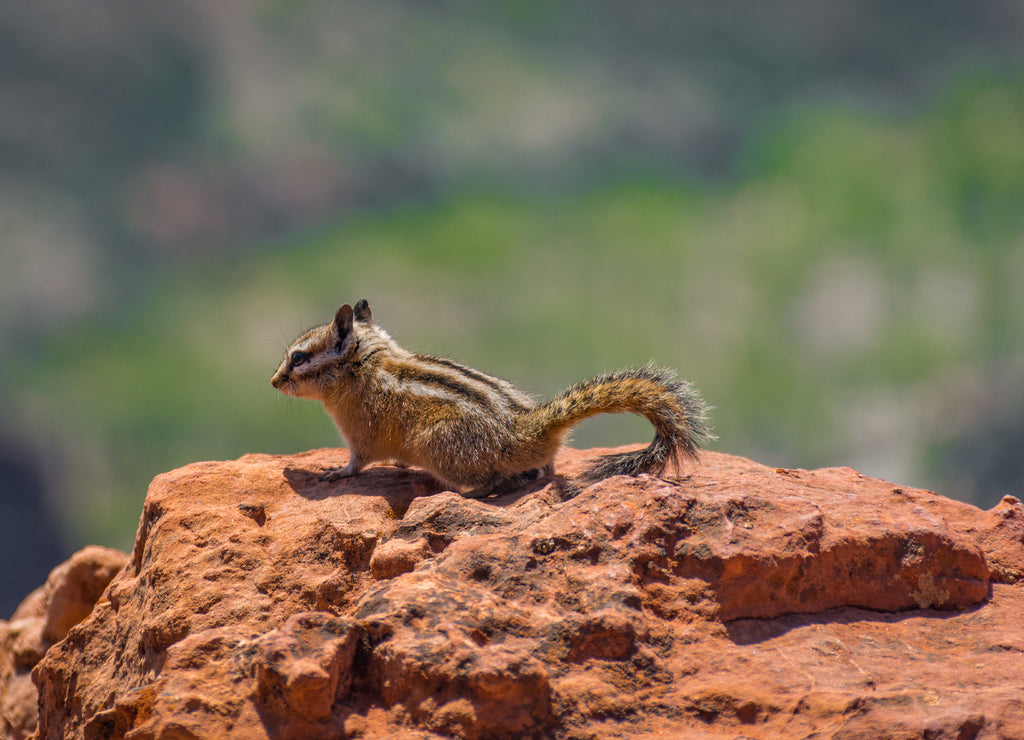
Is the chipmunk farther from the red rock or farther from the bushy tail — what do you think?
the red rock

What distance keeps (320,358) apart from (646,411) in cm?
189

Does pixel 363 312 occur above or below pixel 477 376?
above

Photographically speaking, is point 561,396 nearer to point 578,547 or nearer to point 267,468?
point 578,547

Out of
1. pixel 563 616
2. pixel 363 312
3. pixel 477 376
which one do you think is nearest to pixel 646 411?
pixel 477 376

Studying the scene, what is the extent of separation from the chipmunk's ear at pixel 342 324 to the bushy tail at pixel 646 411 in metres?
1.34

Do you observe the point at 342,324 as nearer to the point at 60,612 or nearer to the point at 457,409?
the point at 457,409

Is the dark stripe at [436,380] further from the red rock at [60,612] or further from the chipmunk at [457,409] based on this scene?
the red rock at [60,612]

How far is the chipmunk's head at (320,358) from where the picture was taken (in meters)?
4.75

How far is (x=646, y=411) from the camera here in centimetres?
383

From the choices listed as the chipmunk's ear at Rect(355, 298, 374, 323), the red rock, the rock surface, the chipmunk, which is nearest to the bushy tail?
the chipmunk

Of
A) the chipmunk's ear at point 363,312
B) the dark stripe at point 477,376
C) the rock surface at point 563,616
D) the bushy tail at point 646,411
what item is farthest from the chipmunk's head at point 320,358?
the bushy tail at point 646,411

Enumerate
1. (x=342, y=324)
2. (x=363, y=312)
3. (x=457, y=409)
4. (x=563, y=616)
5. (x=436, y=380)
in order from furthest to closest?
(x=363, y=312) < (x=342, y=324) < (x=436, y=380) < (x=457, y=409) < (x=563, y=616)

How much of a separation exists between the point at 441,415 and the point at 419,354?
2.47ft

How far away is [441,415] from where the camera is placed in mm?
4199
